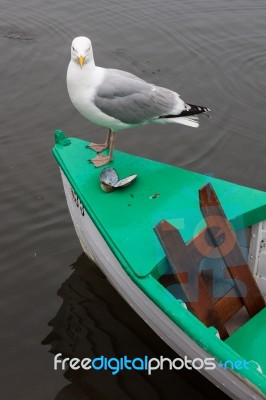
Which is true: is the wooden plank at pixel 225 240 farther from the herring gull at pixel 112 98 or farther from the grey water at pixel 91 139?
the herring gull at pixel 112 98

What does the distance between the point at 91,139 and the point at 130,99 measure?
2.28m

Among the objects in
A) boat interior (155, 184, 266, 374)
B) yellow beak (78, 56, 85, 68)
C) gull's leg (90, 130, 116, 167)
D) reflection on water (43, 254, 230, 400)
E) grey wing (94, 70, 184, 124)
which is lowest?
reflection on water (43, 254, 230, 400)

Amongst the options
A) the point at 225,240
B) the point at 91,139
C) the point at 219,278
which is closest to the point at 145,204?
the point at 225,240

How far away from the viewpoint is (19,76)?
779 centimetres

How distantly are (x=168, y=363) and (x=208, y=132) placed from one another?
3.48 metres

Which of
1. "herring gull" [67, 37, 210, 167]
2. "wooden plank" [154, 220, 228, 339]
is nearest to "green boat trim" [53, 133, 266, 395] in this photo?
"wooden plank" [154, 220, 228, 339]

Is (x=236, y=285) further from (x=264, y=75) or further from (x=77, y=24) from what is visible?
(x=77, y=24)

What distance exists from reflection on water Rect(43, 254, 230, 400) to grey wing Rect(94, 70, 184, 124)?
4.88 feet

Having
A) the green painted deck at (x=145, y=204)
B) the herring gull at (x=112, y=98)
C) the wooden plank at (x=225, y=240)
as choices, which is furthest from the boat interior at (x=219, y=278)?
the herring gull at (x=112, y=98)

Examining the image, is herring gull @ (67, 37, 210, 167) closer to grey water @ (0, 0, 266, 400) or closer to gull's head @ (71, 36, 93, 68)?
gull's head @ (71, 36, 93, 68)

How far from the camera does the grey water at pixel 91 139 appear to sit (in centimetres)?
436

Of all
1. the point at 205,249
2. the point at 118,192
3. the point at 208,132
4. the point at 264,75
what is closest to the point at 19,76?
the point at 208,132

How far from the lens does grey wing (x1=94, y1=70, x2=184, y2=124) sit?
14.5ft

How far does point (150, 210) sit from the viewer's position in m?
4.11
